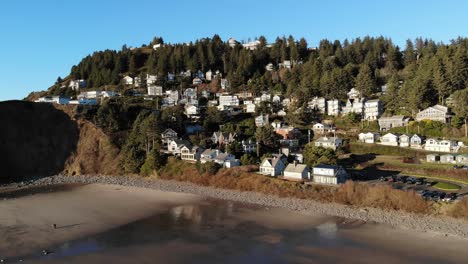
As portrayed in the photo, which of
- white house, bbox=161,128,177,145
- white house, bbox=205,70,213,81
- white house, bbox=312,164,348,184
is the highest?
white house, bbox=205,70,213,81

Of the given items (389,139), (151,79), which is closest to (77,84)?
(151,79)

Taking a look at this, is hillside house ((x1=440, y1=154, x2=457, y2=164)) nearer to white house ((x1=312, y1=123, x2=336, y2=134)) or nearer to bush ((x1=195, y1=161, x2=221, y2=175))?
white house ((x1=312, y1=123, x2=336, y2=134))

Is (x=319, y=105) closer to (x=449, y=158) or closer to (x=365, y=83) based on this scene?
(x=365, y=83)

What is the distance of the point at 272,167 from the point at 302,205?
6950 millimetres

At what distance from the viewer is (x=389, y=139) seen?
40406 mm

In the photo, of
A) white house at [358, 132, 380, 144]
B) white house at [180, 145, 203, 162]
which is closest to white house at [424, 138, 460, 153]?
white house at [358, 132, 380, 144]

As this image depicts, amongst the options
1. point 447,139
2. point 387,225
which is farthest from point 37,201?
point 447,139

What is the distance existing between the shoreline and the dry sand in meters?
1.81

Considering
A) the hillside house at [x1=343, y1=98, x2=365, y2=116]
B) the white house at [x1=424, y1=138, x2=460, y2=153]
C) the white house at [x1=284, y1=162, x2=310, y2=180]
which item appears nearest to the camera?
the white house at [x1=284, y1=162, x2=310, y2=180]

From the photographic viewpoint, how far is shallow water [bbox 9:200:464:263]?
18.4 m

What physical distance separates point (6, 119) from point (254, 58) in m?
46.0

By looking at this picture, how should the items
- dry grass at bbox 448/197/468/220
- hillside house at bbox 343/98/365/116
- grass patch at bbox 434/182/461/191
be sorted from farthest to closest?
hillside house at bbox 343/98/365/116 < grass patch at bbox 434/182/461/191 < dry grass at bbox 448/197/468/220

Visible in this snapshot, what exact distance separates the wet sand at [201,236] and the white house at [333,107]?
91.4ft

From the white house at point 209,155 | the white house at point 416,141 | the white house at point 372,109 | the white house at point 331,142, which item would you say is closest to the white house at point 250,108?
the white house at point 331,142
